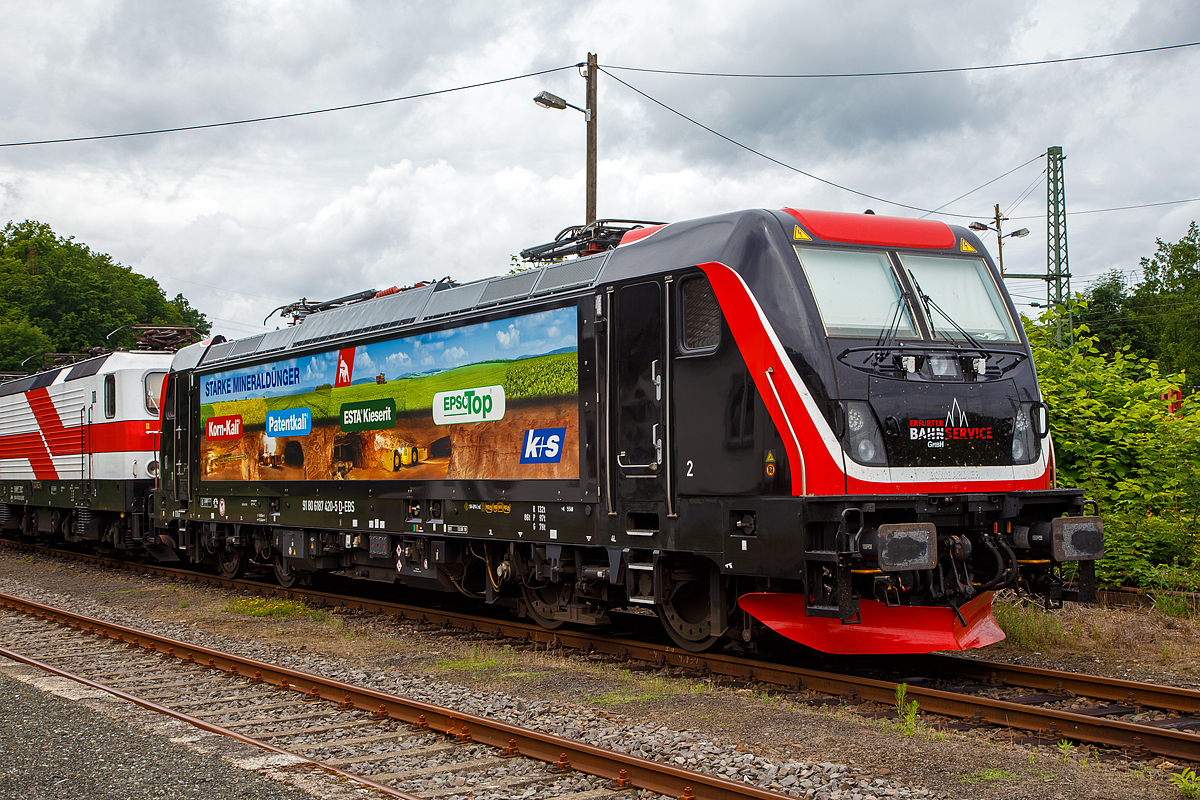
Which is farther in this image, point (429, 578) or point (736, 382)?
point (429, 578)

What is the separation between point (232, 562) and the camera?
51.7 ft

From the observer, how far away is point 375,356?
1172cm

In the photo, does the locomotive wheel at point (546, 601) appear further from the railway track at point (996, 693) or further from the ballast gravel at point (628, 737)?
the ballast gravel at point (628, 737)

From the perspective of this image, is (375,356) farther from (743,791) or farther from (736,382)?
(743,791)

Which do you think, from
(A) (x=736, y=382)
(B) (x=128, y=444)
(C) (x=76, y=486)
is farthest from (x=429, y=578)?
(C) (x=76, y=486)

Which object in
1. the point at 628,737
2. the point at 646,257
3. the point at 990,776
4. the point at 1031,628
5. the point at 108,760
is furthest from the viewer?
the point at 1031,628

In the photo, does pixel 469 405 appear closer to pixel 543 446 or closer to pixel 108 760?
pixel 543 446

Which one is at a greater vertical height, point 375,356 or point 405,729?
point 375,356

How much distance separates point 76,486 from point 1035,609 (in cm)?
1686

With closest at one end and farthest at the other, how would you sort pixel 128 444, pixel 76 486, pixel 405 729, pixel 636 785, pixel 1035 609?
pixel 636 785, pixel 405 729, pixel 1035 609, pixel 128 444, pixel 76 486

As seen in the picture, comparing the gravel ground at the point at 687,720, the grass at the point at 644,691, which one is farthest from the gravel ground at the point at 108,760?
the grass at the point at 644,691

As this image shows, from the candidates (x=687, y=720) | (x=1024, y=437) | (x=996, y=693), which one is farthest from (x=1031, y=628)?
(x=687, y=720)

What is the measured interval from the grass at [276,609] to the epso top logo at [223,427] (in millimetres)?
2607

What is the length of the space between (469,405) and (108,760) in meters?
4.90
